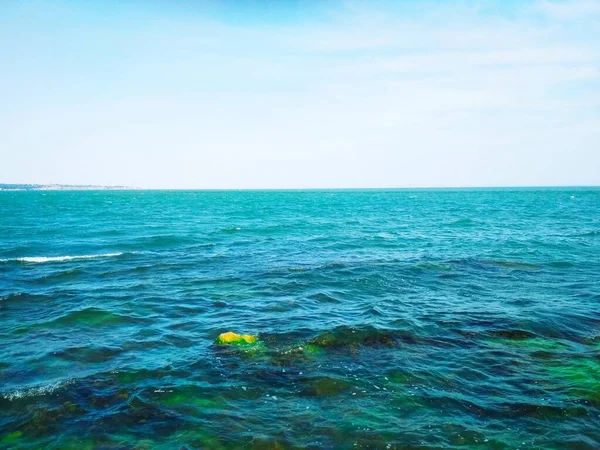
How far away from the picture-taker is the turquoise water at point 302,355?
8930 mm

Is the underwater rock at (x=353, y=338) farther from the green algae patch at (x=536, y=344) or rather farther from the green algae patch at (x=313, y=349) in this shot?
the green algae patch at (x=536, y=344)

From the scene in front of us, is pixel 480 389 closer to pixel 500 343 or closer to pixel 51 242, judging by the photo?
pixel 500 343

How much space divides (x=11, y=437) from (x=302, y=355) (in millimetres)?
7560

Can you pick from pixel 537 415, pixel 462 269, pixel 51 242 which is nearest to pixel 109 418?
Result: pixel 537 415

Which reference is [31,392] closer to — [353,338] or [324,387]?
[324,387]

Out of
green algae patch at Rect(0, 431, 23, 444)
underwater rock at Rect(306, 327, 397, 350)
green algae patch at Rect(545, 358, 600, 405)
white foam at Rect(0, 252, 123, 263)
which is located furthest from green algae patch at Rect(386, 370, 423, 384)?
white foam at Rect(0, 252, 123, 263)

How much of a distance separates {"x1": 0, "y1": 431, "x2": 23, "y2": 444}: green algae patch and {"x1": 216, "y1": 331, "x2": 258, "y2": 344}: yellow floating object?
19.9ft

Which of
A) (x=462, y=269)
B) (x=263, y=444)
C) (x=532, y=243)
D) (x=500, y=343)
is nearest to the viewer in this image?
(x=263, y=444)

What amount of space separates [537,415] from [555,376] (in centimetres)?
239

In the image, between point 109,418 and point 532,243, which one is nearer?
point 109,418

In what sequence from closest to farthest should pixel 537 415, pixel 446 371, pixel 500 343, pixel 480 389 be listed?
pixel 537 415
pixel 480 389
pixel 446 371
pixel 500 343

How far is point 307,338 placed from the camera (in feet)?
46.0

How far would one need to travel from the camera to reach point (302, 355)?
12656mm

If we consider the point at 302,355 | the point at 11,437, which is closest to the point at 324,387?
the point at 302,355
